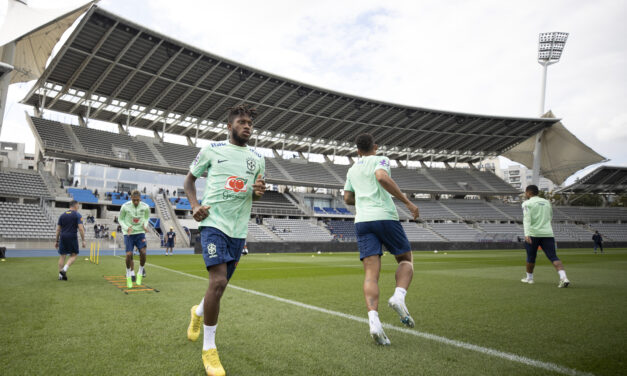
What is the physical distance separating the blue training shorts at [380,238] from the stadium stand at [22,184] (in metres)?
33.2

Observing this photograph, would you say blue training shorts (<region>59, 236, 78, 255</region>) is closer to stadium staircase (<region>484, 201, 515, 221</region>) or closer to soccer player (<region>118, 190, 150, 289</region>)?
soccer player (<region>118, 190, 150, 289</region>)

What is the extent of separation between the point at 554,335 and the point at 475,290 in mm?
3665

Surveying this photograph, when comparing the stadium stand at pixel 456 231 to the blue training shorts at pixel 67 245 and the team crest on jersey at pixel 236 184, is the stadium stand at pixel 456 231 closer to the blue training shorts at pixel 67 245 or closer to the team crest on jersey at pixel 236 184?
the blue training shorts at pixel 67 245

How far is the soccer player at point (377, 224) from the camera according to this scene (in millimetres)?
3723

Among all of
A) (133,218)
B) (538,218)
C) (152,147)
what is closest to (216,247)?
(133,218)

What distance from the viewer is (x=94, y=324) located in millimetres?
4156

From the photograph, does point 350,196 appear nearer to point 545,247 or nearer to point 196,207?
point 196,207

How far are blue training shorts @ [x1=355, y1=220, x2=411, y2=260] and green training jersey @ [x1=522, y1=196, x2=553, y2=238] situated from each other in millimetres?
5531

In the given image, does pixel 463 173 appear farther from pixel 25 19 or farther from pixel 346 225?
pixel 25 19

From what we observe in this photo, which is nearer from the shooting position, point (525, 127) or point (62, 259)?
point (62, 259)

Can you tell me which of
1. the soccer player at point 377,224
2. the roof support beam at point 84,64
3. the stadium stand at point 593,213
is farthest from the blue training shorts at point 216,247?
the stadium stand at point 593,213

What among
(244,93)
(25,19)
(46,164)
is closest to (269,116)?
(244,93)

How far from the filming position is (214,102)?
37188mm

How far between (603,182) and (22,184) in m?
74.2
